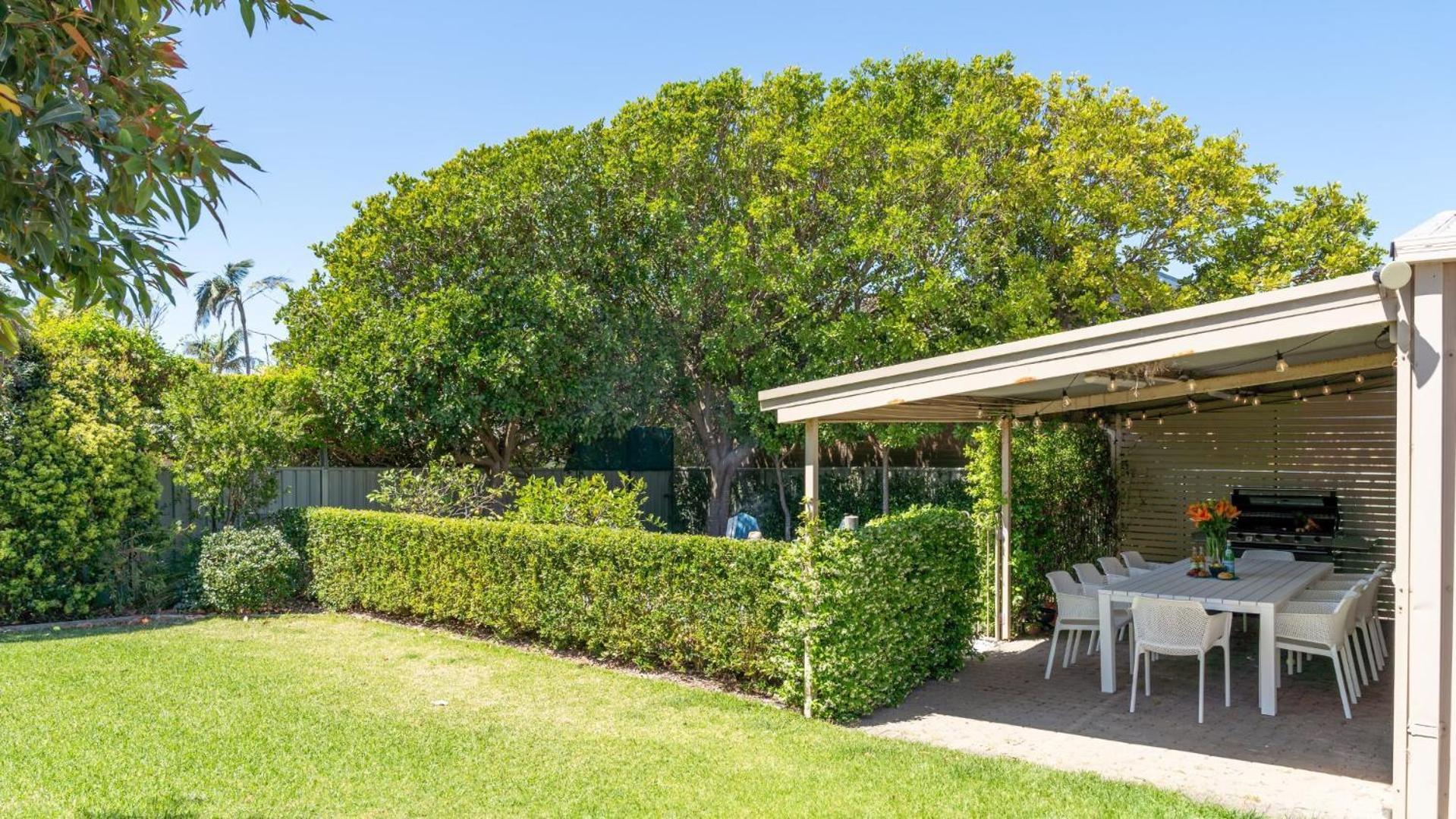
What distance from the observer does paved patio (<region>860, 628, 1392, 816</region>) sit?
5527 millimetres

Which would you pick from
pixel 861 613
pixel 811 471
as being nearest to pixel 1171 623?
pixel 861 613

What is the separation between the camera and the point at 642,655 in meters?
8.42

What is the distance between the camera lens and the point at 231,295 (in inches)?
1854

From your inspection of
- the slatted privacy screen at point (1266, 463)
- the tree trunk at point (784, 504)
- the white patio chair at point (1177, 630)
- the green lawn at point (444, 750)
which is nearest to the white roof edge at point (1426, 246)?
the green lawn at point (444, 750)

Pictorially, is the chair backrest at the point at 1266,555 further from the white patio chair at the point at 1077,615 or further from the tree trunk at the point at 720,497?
the tree trunk at the point at 720,497

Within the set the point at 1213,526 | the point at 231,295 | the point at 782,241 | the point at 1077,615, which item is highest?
the point at 231,295

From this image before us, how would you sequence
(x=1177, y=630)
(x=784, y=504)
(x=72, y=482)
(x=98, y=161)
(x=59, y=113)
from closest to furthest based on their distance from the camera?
(x=59, y=113) → (x=98, y=161) → (x=1177, y=630) → (x=72, y=482) → (x=784, y=504)

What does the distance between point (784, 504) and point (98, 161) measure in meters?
16.2

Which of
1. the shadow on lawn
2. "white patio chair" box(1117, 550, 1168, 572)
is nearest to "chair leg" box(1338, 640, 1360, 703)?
"white patio chair" box(1117, 550, 1168, 572)

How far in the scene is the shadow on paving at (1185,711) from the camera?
20.4ft

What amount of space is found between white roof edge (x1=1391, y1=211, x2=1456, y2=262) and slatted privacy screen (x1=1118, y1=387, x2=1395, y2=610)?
7.59 meters

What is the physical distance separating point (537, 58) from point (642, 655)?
28.0 ft

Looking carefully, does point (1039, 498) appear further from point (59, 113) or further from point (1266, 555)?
point (59, 113)

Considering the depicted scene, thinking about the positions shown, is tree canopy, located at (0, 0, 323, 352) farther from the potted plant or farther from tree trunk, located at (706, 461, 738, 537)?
tree trunk, located at (706, 461, 738, 537)
